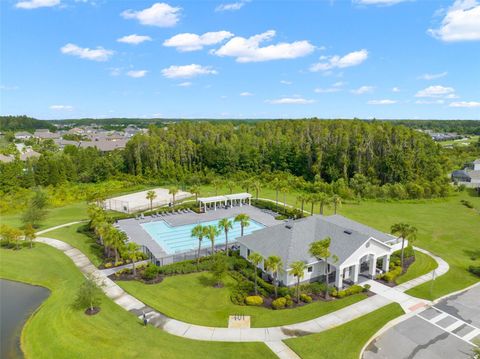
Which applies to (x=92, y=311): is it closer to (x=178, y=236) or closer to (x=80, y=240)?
(x=80, y=240)

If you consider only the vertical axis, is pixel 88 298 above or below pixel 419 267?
above

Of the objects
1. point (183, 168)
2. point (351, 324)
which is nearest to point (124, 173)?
point (183, 168)

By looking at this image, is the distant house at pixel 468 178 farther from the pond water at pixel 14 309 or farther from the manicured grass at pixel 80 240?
the pond water at pixel 14 309

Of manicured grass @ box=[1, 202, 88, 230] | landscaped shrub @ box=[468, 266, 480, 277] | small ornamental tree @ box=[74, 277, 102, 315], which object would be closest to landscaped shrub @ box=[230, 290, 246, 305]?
small ornamental tree @ box=[74, 277, 102, 315]

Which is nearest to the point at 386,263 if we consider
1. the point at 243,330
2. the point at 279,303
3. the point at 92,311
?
the point at 279,303

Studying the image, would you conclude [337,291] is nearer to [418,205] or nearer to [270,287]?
[270,287]

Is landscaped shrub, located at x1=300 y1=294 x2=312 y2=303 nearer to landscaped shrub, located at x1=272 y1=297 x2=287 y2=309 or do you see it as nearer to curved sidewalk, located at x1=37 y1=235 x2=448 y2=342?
landscaped shrub, located at x1=272 y1=297 x2=287 y2=309
